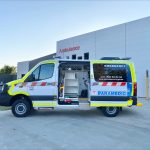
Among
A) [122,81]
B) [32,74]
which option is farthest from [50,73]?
[122,81]

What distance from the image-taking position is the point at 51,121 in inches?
382

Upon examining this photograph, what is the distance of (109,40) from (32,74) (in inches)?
569

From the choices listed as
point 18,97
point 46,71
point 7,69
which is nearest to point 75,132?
point 46,71

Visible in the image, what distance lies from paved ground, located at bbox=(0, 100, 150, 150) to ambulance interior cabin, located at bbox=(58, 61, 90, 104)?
85cm

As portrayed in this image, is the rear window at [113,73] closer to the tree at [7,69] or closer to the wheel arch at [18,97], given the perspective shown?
the wheel arch at [18,97]

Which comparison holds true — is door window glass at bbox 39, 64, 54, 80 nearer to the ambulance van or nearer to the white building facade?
the ambulance van

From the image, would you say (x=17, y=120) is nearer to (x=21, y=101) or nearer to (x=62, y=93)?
(x=21, y=101)

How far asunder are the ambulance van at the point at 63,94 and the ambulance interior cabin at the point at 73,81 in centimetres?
4

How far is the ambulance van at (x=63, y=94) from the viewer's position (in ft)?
34.1

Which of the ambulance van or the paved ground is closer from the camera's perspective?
the paved ground

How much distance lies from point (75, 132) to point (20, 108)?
11.7 ft

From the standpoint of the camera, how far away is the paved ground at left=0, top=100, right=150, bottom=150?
6410 millimetres

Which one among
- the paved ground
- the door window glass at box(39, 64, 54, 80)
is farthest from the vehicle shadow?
the door window glass at box(39, 64, 54, 80)

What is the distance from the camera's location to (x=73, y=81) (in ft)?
37.0
